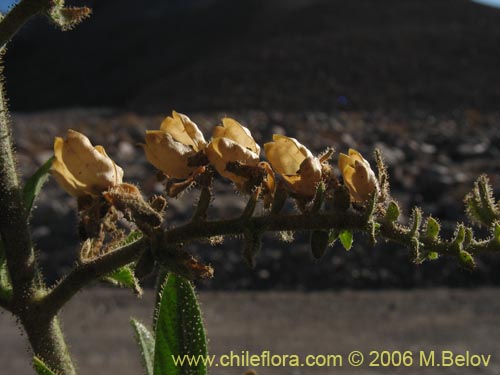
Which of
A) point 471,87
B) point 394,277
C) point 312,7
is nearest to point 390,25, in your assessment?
point 312,7

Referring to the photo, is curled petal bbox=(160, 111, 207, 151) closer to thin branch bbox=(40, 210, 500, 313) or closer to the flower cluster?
the flower cluster

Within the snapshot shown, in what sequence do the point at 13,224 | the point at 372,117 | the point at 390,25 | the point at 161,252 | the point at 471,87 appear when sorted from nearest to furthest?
the point at 161,252 → the point at 13,224 → the point at 372,117 → the point at 471,87 → the point at 390,25

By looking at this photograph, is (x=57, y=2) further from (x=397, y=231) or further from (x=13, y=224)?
(x=397, y=231)

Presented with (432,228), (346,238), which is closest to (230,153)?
(346,238)

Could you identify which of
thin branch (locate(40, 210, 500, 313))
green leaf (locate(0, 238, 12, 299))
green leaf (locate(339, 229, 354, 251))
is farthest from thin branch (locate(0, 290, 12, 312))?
green leaf (locate(339, 229, 354, 251))

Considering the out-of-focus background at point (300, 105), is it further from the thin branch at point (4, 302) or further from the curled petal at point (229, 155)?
the thin branch at point (4, 302)

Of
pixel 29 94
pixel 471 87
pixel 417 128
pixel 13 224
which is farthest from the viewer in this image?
pixel 29 94

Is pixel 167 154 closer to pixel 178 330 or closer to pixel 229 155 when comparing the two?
pixel 229 155

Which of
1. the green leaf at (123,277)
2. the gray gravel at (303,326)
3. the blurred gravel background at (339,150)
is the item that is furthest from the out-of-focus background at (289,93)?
the gray gravel at (303,326)
